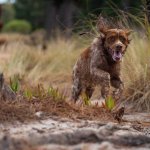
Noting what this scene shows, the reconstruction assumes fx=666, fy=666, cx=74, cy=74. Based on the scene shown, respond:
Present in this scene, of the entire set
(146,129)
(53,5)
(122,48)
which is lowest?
(146,129)

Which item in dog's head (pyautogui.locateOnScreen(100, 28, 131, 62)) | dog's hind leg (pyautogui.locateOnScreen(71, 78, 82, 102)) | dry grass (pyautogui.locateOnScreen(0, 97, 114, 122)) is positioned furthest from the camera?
dog's hind leg (pyautogui.locateOnScreen(71, 78, 82, 102))

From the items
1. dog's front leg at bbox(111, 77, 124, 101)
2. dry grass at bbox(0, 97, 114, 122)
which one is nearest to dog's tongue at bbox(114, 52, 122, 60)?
dog's front leg at bbox(111, 77, 124, 101)

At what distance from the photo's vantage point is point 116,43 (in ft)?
27.2

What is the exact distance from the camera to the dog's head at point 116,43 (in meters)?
8.27

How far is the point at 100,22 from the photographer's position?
353 inches

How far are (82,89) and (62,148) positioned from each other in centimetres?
363

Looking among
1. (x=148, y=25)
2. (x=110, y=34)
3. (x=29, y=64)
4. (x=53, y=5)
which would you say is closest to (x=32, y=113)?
(x=110, y=34)

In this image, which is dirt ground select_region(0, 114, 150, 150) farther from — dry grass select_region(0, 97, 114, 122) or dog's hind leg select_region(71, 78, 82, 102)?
dog's hind leg select_region(71, 78, 82, 102)

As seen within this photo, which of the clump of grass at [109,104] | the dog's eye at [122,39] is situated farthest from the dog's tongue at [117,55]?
the clump of grass at [109,104]

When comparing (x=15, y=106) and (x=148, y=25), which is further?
(x=148, y=25)

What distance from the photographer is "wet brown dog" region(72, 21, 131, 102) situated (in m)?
8.34

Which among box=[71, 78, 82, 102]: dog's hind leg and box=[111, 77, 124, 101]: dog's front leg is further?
box=[71, 78, 82, 102]: dog's hind leg

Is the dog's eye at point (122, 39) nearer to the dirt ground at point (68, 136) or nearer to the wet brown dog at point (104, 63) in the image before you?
the wet brown dog at point (104, 63)

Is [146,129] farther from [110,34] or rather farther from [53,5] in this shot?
[53,5]
